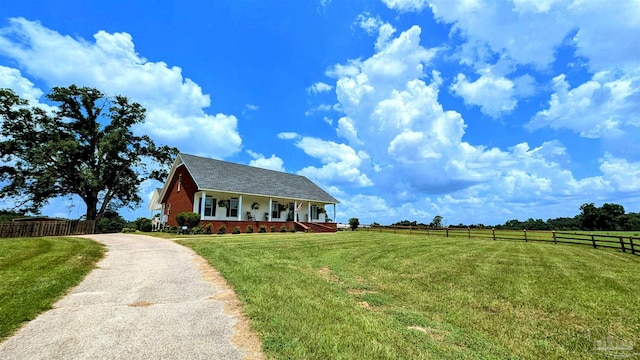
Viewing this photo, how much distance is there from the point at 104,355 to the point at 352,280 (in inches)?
239

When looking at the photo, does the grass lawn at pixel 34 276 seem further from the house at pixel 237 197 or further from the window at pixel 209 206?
the window at pixel 209 206

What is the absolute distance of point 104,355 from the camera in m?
3.77

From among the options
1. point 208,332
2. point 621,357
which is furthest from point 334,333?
point 621,357

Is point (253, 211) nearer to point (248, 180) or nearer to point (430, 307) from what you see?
point (248, 180)

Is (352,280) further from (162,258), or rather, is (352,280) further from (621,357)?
(162,258)

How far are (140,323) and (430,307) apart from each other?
5.64 meters

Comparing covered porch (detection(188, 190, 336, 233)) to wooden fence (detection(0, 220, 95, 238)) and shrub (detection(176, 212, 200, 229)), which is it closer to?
shrub (detection(176, 212, 200, 229))

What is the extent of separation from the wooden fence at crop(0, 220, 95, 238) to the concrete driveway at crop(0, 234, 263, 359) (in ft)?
57.4

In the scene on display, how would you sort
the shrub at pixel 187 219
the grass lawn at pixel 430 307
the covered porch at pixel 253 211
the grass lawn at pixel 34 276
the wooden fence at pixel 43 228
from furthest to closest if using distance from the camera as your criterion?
the covered porch at pixel 253 211 < the shrub at pixel 187 219 < the wooden fence at pixel 43 228 < the grass lawn at pixel 34 276 < the grass lawn at pixel 430 307

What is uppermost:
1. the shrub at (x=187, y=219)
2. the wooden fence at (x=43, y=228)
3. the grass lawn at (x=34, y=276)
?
the shrub at (x=187, y=219)

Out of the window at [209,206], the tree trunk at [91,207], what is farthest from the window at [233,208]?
the tree trunk at [91,207]

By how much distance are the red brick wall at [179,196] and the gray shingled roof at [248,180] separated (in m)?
1.27

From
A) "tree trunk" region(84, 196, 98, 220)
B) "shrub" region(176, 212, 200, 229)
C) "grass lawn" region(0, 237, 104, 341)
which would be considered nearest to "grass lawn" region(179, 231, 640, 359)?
"grass lawn" region(0, 237, 104, 341)

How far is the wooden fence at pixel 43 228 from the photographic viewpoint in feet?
61.8
